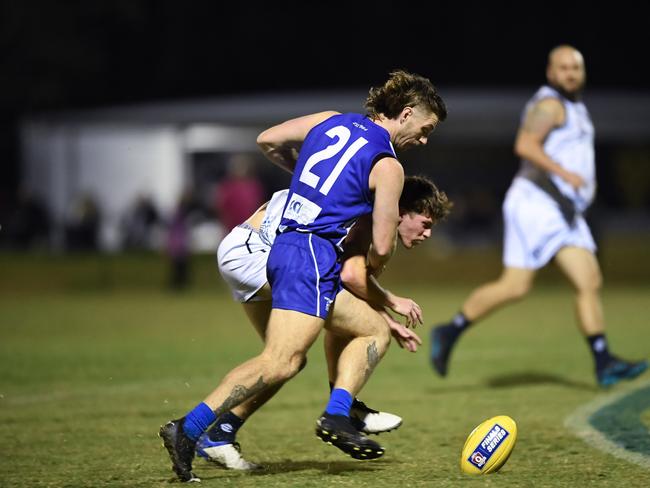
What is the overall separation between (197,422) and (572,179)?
4.36m

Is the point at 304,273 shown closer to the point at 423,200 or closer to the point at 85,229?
the point at 423,200

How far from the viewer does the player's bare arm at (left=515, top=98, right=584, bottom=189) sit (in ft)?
30.5

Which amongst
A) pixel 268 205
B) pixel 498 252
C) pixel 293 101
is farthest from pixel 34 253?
pixel 268 205

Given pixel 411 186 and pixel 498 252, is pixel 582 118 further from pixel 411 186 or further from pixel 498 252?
pixel 498 252

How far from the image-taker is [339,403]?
591cm

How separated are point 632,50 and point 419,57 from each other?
6.28 m

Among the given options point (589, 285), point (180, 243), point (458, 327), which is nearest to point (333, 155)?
point (589, 285)

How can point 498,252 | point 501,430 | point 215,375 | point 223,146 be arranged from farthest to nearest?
point 223,146
point 498,252
point 215,375
point 501,430

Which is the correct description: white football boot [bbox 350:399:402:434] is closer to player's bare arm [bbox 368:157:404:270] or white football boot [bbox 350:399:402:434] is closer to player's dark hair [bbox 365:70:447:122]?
player's bare arm [bbox 368:157:404:270]

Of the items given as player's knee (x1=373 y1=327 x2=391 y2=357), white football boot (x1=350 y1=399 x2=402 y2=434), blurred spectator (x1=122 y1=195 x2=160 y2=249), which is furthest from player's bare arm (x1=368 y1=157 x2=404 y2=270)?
blurred spectator (x1=122 y1=195 x2=160 y2=249)

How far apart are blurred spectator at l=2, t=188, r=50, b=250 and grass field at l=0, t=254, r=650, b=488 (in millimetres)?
9348

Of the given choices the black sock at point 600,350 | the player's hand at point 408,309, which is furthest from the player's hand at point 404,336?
the black sock at point 600,350

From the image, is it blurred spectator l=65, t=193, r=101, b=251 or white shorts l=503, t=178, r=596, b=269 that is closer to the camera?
white shorts l=503, t=178, r=596, b=269

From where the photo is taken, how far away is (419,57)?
3838 cm
